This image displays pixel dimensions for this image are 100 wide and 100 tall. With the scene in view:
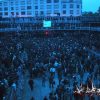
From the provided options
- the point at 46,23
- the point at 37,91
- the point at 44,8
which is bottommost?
the point at 37,91

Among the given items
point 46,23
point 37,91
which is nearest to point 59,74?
point 37,91

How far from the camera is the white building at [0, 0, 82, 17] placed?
113125 mm

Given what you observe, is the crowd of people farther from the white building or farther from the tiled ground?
the white building

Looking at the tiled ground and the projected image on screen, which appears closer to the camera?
the tiled ground

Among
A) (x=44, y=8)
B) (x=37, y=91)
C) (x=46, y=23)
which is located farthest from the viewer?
(x=44, y=8)

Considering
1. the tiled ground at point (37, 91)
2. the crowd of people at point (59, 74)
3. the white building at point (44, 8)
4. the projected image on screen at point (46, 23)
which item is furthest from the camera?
the white building at point (44, 8)

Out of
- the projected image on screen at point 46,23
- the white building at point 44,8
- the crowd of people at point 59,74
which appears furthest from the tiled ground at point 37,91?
the white building at point 44,8

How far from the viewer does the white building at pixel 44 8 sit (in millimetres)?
113125

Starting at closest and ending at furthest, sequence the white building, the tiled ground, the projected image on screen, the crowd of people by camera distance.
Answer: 1. the crowd of people
2. the tiled ground
3. the projected image on screen
4. the white building

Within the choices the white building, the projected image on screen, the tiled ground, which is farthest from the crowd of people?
the white building

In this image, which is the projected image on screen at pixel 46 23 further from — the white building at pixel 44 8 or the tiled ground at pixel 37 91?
the tiled ground at pixel 37 91

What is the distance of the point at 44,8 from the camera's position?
115125 mm

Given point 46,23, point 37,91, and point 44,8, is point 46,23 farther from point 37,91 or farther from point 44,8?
point 37,91

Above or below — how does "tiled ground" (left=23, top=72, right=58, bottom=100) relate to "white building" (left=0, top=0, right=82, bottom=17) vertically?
below
